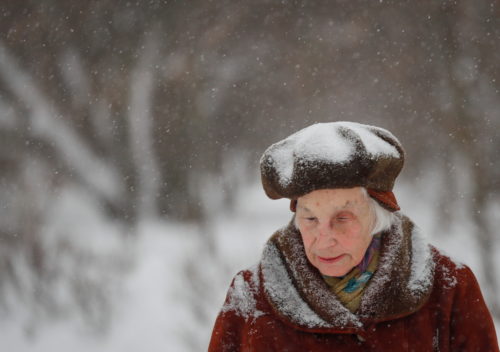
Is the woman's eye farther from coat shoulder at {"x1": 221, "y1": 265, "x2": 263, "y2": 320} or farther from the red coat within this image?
coat shoulder at {"x1": 221, "y1": 265, "x2": 263, "y2": 320}

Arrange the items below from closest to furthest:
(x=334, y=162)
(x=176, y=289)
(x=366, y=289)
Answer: (x=334, y=162) < (x=366, y=289) < (x=176, y=289)

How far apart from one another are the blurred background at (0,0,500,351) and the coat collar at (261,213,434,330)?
2.58 metres

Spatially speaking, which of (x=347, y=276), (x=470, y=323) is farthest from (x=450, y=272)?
(x=347, y=276)

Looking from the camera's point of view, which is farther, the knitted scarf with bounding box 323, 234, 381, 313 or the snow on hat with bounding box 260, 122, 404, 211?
the knitted scarf with bounding box 323, 234, 381, 313

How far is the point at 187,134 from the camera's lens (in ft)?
16.8

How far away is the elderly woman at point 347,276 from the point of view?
3.14 ft

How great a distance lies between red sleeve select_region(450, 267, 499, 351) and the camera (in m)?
1.03

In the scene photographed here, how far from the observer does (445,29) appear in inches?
150

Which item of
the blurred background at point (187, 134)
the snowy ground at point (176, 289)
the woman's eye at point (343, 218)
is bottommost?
the woman's eye at point (343, 218)

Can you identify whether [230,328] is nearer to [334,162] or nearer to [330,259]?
[330,259]

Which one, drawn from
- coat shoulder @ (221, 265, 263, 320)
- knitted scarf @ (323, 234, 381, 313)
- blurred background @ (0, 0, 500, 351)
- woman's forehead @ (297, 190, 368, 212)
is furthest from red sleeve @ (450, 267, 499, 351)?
blurred background @ (0, 0, 500, 351)

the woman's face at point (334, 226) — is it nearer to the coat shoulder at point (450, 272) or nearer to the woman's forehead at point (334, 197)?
the woman's forehead at point (334, 197)

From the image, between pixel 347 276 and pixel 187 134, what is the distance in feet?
13.8

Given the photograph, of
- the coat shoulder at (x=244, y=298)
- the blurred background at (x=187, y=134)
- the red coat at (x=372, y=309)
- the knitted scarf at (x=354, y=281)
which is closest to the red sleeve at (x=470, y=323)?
the red coat at (x=372, y=309)
